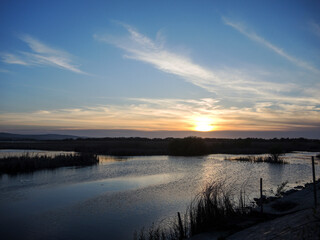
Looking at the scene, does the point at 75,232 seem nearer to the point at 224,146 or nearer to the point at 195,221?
the point at 195,221

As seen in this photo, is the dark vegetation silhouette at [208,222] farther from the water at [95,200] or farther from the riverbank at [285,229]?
the water at [95,200]

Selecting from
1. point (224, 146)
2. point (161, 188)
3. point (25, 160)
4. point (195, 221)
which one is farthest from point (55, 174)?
point (224, 146)

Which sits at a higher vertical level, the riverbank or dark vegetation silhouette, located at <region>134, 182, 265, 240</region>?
the riverbank

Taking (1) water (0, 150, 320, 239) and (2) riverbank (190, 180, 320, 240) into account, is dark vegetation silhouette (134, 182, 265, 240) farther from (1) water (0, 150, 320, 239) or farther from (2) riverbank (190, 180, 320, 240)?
(1) water (0, 150, 320, 239)

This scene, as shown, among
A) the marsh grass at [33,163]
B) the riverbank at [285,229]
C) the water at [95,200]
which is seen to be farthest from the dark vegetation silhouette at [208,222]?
the marsh grass at [33,163]

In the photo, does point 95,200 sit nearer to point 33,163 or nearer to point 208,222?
point 208,222

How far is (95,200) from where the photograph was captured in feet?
50.9

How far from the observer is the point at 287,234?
22.3ft

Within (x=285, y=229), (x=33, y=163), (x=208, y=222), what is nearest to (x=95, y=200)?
(x=208, y=222)

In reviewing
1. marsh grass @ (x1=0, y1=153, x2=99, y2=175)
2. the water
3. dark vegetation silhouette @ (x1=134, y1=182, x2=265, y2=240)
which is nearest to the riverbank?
dark vegetation silhouette @ (x1=134, y1=182, x2=265, y2=240)

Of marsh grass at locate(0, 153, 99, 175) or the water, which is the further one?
marsh grass at locate(0, 153, 99, 175)

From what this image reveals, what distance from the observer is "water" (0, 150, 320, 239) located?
36.2 feet

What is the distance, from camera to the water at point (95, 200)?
11047mm

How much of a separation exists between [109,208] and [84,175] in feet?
38.4
